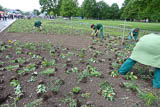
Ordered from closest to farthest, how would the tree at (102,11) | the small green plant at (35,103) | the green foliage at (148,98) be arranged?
the small green plant at (35,103) → the green foliage at (148,98) → the tree at (102,11)

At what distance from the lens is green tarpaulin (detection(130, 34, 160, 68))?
110 inches

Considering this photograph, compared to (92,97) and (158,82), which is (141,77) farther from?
(92,97)

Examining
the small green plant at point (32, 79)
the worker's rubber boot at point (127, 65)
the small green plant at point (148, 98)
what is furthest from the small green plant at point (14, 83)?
the small green plant at point (148, 98)

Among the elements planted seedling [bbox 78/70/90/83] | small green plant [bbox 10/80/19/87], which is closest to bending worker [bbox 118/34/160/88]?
planted seedling [bbox 78/70/90/83]

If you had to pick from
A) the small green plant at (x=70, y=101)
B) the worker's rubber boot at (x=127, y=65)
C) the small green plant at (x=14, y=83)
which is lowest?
the small green plant at (x=70, y=101)

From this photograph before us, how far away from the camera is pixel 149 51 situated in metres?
2.87

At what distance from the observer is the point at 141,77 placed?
3.50 m

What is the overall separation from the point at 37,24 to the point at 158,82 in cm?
1084

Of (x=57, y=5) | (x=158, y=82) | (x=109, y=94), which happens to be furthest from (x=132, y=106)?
(x=57, y=5)

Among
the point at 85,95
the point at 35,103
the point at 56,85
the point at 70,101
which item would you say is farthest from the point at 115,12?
the point at 35,103

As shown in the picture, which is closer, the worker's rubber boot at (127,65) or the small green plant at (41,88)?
the small green plant at (41,88)

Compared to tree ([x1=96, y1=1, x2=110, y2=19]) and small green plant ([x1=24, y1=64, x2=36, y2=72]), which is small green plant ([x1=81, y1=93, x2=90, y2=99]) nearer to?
small green plant ([x1=24, y1=64, x2=36, y2=72])

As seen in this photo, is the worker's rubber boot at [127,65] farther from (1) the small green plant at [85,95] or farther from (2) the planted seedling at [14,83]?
(2) the planted seedling at [14,83]

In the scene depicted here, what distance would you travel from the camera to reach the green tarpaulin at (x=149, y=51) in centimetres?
280
